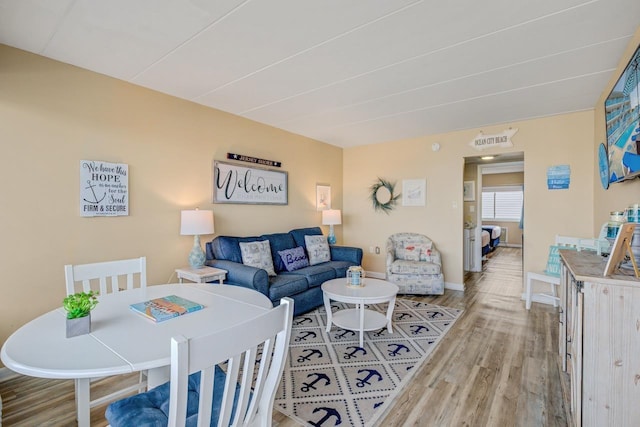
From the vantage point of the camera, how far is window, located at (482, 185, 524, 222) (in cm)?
909

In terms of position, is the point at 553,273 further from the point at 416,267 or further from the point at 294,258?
the point at 294,258

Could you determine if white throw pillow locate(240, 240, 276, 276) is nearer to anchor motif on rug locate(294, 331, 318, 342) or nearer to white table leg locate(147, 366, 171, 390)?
anchor motif on rug locate(294, 331, 318, 342)

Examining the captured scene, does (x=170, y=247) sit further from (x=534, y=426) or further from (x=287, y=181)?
(x=534, y=426)

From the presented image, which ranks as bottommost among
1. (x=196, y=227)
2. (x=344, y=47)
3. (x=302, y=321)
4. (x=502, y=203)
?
(x=302, y=321)

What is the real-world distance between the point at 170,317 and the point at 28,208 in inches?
74.3

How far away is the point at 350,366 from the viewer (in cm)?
238

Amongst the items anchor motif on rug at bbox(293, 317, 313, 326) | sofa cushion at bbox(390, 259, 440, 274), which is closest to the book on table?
anchor motif on rug at bbox(293, 317, 313, 326)

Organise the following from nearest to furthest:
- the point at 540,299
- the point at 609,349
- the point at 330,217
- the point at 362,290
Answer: the point at 609,349 < the point at 362,290 < the point at 540,299 < the point at 330,217

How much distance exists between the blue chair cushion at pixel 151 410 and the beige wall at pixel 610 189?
2.92 m

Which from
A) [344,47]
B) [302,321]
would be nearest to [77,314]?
[344,47]

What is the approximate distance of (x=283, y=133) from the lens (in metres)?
4.54

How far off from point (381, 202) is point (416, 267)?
4.81 ft

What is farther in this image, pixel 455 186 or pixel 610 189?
pixel 455 186

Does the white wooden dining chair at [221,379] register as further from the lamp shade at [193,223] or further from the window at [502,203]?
the window at [502,203]
